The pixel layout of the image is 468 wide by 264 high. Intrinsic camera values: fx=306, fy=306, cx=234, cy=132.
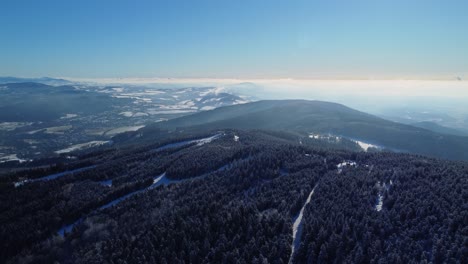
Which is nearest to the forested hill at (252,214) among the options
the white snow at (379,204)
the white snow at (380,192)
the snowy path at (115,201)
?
the white snow at (380,192)

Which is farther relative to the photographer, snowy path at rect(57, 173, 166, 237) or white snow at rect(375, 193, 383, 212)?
snowy path at rect(57, 173, 166, 237)

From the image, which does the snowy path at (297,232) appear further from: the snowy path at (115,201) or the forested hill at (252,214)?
the snowy path at (115,201)

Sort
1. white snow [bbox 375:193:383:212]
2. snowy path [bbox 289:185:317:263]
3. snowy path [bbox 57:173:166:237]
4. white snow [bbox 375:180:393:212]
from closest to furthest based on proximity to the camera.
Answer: snowy path [bbox 289:185:317:263]
white snow [bbox 375:193:383:212]
white snow [bbox 375:180:393:212]
snowy path [bbox 57:173:166:237]

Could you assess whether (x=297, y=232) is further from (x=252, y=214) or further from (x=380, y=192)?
(x=380, y=192)

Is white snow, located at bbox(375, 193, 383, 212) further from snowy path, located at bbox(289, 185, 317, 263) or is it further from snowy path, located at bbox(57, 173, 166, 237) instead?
snowy path, located at bbox(57, 173, 166, 237)

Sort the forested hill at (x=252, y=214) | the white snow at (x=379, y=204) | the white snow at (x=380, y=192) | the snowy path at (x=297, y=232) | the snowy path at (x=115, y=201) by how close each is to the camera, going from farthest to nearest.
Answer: the snowy path at (x=115, y=201), the white snow at (x=380, y=192), the white snow at (x=379, y=204), the snowy path at (x=297, y=232), the forested hill at (x=252, y=214)

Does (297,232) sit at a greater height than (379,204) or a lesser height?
lesser

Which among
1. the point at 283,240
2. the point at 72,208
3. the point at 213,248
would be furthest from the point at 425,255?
the point at 72,208

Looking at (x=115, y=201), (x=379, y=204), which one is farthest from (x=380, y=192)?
(x=115, y=201)

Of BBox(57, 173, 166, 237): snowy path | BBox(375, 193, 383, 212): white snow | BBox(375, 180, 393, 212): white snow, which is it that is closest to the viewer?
BBox(375, 193, 383, 212): white snow

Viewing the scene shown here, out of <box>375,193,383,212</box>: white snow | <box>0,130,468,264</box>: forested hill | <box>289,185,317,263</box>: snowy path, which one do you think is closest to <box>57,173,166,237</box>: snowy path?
<box>0,130,468,264</box>: forested hill
